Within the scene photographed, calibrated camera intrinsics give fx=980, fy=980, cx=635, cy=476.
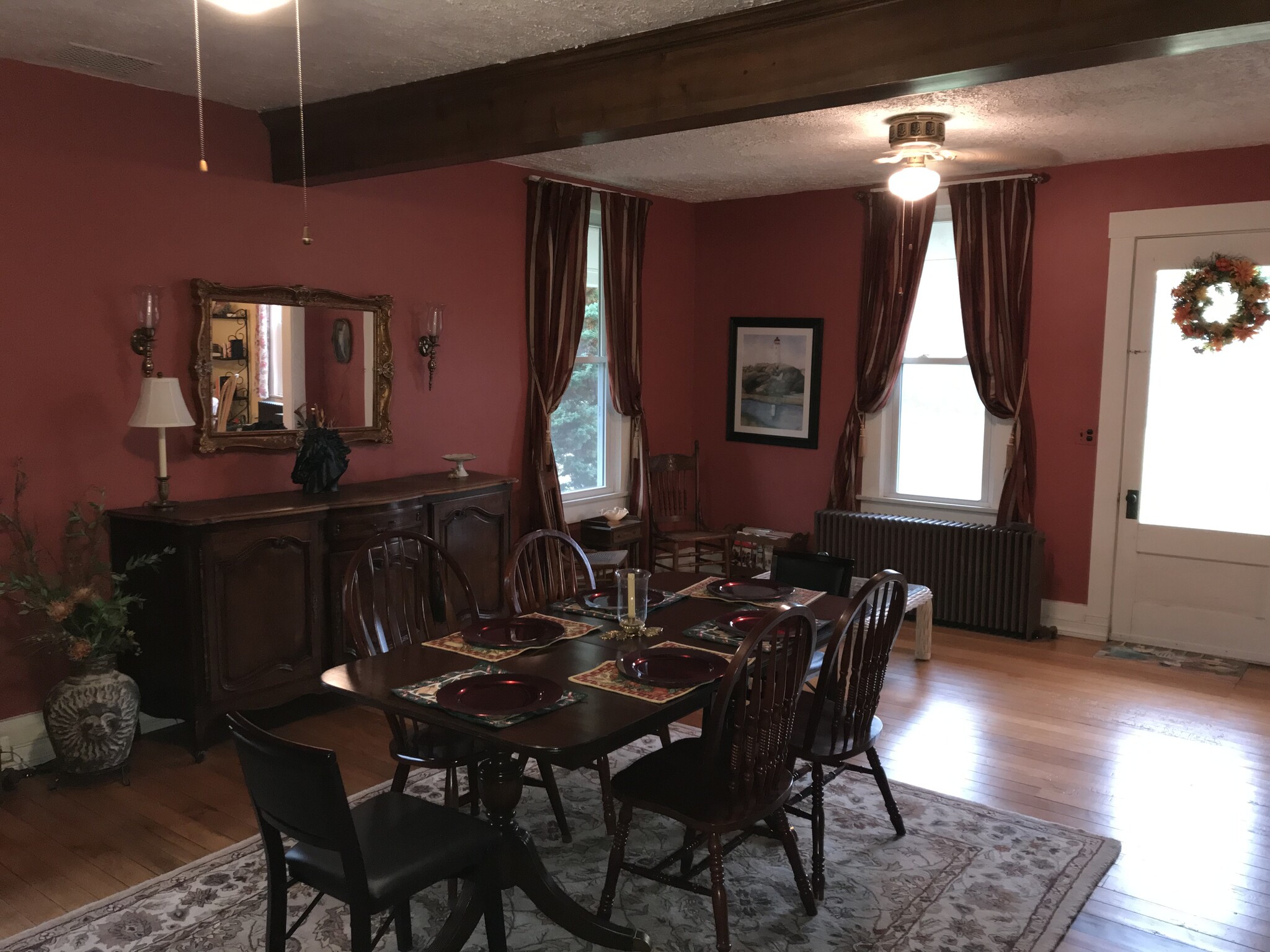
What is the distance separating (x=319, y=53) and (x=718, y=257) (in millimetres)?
3826

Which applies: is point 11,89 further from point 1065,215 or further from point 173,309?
point 1065,215

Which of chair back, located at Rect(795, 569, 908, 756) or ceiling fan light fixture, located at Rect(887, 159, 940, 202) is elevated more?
ceiling fan light fixture, located at Rect(887, 159, 940, 202)

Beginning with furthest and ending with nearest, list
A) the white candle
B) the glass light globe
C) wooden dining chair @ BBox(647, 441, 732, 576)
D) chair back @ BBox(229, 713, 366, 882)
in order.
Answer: wooden dining chair @ BBox(647, 441, 732, 576)
the glass light globe
the white candle
chair back @ BBox(229, 713, 366, 882)

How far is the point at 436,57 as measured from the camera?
345 centimetres

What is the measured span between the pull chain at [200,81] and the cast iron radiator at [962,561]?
4.04 metres

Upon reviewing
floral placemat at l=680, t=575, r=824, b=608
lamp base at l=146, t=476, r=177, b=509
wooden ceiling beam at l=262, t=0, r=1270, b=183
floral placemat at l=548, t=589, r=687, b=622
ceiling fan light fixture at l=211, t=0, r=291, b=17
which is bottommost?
floral placemat at l=548, t=589, r=687, b=622

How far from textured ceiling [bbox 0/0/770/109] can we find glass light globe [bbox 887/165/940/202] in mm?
1821

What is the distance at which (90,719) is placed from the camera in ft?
11.6

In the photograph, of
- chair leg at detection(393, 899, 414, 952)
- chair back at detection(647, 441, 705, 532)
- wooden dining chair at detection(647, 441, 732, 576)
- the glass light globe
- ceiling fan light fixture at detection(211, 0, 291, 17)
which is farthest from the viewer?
chair back at detection(647, 441, 705, 532)

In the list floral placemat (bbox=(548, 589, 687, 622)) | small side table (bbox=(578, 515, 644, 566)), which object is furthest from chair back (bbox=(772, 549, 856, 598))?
small side table (bbox=(578, 515, 644, 566))

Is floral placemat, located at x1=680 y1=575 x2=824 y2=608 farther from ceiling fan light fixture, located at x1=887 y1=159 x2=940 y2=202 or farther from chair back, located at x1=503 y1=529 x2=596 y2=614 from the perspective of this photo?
ceiling fan light fixture, located at x1=887 y1=159 x2=940 y2=202

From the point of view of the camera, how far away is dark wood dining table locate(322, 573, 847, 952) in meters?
2.24

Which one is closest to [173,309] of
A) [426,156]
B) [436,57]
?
[426,156]

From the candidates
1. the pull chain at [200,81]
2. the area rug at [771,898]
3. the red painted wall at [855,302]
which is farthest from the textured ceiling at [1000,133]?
the area rug at [771,898]
